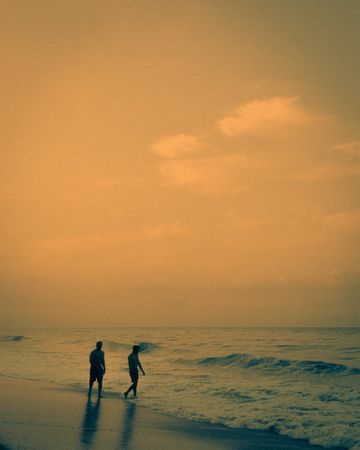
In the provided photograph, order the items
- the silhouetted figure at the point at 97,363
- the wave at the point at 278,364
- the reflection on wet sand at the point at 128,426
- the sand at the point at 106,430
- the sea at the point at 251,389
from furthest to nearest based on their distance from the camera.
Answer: the wave at the point at 278,364, the silhouetted figure at the point at 97,363, the sea at the point at 251,389, the reflection on wet sand at the point at 128,426, the sand at the point at 106,430

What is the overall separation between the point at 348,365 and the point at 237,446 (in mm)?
23325

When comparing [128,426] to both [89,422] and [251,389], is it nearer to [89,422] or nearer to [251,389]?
[89,422]

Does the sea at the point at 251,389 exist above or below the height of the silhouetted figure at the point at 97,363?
below

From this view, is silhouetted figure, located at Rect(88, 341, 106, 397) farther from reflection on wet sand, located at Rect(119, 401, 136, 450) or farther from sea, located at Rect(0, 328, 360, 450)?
sea, located at Rect(0, 328, 360, 450)

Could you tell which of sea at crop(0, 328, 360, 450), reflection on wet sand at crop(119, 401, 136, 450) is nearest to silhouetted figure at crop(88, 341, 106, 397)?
reflection on wet sand at crop(119, 401, 136, 450)

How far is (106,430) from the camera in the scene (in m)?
12.2

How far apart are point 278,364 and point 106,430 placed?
23970 mm

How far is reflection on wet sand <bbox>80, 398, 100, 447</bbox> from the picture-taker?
10.9 meters

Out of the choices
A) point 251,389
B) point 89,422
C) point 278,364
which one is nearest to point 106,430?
point 89,422

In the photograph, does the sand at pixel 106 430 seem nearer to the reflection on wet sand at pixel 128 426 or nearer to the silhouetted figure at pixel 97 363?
the reflection on wet sand at pixel 128 426

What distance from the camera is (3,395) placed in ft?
59.6

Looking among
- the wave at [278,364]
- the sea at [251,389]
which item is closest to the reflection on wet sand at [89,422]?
the sea at [251,389]

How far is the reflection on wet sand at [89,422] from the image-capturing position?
1087 cm

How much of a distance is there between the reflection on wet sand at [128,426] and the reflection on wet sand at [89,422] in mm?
614
